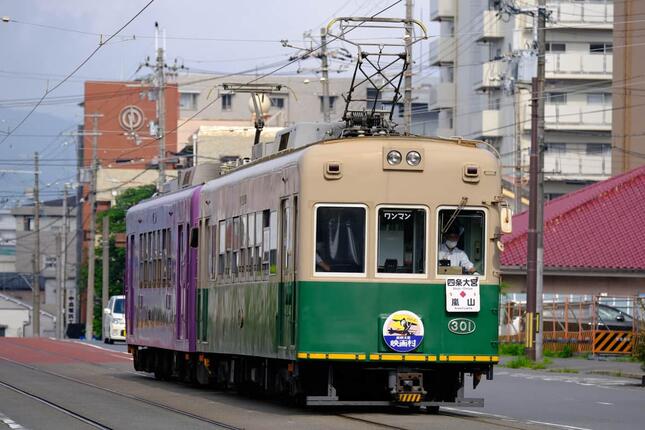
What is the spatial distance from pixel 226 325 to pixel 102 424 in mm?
5104

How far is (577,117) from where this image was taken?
260 feet

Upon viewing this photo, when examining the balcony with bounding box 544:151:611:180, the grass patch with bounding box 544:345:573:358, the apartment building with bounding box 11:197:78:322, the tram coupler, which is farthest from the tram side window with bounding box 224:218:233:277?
the apartment building with bounding box 11:197:78:322

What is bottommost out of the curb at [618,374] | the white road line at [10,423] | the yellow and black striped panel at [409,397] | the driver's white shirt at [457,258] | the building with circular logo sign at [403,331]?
the curb at [618,374]

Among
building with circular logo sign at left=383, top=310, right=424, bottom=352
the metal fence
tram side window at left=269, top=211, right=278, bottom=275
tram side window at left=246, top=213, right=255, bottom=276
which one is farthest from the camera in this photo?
the metal fence

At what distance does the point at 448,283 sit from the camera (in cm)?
1756

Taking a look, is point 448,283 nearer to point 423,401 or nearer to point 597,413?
point 423,401

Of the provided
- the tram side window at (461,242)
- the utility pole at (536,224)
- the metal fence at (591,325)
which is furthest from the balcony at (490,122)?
the tram side window at (461,242)

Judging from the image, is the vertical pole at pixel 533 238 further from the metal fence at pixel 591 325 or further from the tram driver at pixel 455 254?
the tram driver at pixel 455 254

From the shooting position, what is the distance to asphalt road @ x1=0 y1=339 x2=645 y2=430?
1652cm

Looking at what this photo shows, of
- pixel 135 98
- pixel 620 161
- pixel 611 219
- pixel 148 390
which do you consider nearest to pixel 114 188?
pixel 135 98

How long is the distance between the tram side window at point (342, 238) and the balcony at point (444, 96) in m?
69.5

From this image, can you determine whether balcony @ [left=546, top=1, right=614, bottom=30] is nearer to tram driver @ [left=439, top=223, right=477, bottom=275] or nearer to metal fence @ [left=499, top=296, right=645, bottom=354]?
metal fence @ [left=499, top=296, right=645, bottom=354]

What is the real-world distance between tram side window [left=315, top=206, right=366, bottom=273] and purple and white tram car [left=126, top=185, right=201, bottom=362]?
6168 mm

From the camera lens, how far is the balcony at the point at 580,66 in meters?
78.1
